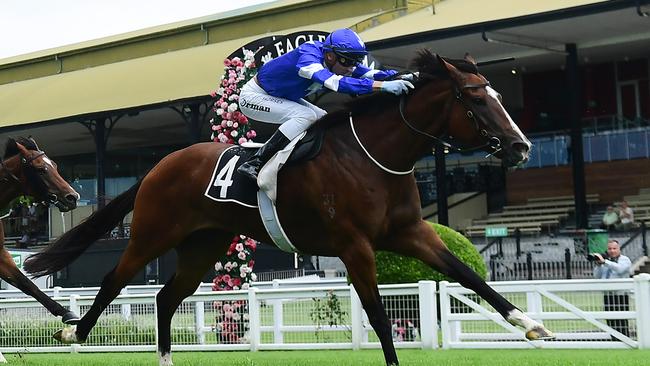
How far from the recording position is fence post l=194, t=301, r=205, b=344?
38.9 feet

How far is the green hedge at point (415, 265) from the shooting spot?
37.5 ft

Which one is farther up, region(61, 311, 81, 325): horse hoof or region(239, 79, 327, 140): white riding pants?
region(239, 79, 327, 140): white riding pants

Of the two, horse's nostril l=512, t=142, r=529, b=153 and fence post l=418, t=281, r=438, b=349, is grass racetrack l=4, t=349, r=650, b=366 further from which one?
horse's nostril l=512, t=142, r=529, b=153

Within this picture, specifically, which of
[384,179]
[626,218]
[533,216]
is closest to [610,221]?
[626,218]

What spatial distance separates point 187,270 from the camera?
7414 mm

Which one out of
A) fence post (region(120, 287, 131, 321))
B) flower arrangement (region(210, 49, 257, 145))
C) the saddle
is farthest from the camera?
flower arrangement (region(210, 49, 257, 145))

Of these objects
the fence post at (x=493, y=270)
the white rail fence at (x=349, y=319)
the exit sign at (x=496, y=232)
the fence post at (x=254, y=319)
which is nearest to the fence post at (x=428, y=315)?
the white rail fence at (x=349, y=319)

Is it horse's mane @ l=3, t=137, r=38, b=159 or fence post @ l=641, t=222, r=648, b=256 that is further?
fence post @ l=641, t=222, r=648, b=256

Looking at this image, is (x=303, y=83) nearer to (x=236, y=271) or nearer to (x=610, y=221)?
(x=236, y=271)

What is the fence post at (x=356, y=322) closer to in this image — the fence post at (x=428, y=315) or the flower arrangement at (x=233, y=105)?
the fence post at (x=428, y=315)

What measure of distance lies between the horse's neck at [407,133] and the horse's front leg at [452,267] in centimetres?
44

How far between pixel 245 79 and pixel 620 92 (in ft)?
58.2

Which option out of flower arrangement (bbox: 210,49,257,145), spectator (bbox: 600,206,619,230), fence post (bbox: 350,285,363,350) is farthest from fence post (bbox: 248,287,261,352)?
spectator (bbox: 600,206,619,230)

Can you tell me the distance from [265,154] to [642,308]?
4691 mm
